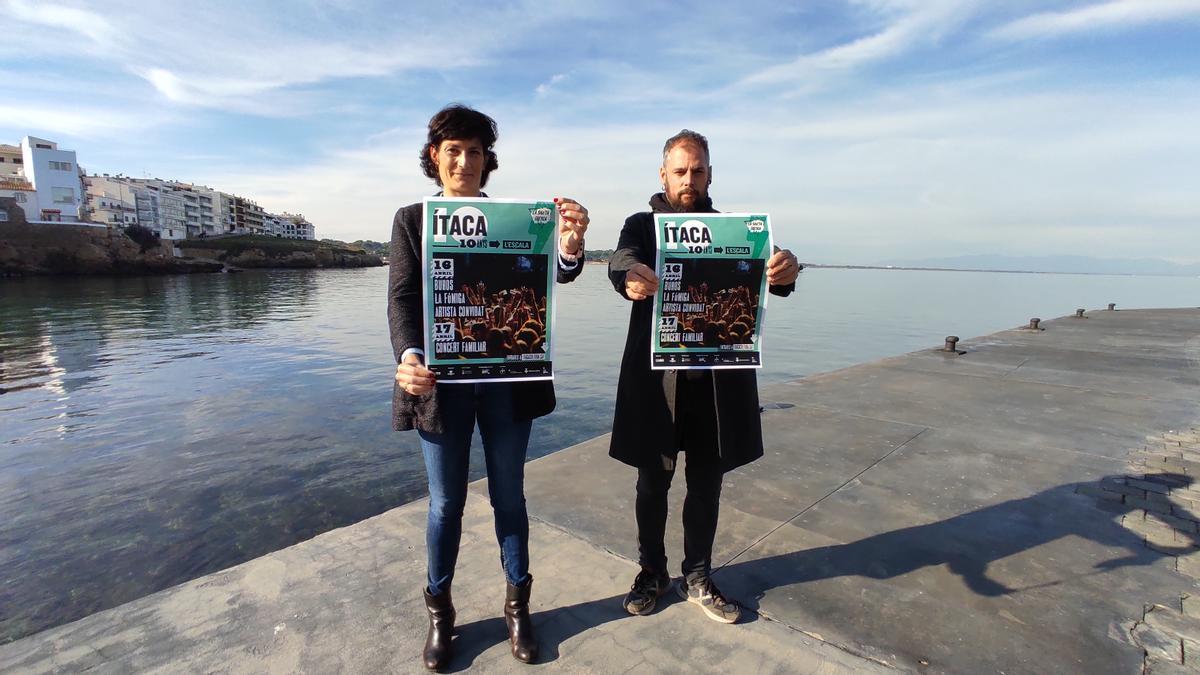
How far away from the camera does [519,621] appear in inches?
106

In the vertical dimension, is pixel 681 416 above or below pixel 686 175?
below

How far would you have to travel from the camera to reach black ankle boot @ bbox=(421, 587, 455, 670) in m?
2.51

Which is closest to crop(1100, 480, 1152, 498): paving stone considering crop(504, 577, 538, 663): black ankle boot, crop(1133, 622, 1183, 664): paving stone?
crop(1133, 622, 1183, 664): paving stone

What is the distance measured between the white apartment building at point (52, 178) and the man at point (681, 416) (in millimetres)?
105683

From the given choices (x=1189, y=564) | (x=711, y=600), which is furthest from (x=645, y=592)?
(x=1189, y=564)

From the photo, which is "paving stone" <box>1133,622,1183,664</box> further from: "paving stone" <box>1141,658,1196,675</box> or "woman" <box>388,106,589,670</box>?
"woman" <box>388,106,589,670</box>

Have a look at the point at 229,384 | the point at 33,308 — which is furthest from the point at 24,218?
the point at 229,384

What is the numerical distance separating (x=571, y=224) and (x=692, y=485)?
149 cm

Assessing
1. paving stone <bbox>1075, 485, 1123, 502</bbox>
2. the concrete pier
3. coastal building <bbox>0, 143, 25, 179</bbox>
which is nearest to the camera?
the concrete pier

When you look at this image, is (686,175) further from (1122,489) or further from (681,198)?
(1122,489)

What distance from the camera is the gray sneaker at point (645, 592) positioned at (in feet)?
9.70

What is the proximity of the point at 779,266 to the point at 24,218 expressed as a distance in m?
92.5

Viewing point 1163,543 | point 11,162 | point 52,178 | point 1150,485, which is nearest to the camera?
point 1163,543

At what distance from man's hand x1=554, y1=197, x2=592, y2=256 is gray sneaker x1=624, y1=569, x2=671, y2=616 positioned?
174 centimetres
